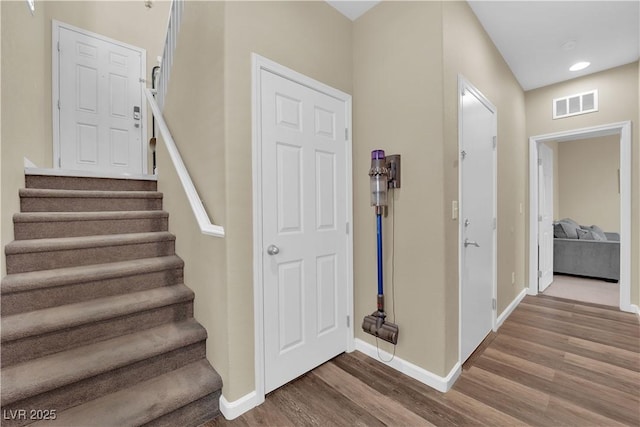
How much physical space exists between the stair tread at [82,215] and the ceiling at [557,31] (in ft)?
7.06

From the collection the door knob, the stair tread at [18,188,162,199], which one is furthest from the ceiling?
the stair tread at [18,188,162,199]

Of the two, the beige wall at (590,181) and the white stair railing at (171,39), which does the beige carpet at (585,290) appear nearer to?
the beige wall at (590,181)

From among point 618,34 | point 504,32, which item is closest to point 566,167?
point 618,34

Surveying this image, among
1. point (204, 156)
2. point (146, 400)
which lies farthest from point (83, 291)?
point (204, 156)

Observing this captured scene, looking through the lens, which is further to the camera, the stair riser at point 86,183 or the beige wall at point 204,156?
the stair riser at point 86,183

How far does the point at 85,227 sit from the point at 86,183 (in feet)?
1.96

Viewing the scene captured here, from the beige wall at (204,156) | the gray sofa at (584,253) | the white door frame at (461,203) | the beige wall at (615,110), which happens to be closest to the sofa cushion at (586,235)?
the gray sofa at (584,253)

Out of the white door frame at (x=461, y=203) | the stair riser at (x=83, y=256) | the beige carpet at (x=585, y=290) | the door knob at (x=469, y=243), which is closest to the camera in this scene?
the stair riser at (x=83, y=256)

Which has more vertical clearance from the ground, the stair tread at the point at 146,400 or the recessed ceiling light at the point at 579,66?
the recessed ceiling light at the point at 579,66

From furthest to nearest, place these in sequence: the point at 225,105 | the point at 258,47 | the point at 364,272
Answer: the point at 364,272, the point at 258,47, the point at 225,105

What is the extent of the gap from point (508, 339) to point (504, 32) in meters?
2.66

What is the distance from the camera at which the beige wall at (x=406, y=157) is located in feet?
5.88

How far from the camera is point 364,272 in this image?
2219 mm

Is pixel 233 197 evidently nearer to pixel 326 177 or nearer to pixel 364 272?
pixel 326 177
